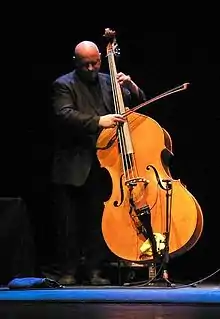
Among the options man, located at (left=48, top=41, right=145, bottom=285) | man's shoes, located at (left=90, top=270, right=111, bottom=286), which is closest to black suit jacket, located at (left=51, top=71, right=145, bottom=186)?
man, located at (left=48, top=41, right=145, bottom=285)

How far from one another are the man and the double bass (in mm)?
210

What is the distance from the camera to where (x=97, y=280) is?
3340 mm

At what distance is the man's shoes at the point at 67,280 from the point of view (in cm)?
334

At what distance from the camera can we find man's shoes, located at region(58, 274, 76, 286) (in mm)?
3340

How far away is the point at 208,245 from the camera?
3.97 meters

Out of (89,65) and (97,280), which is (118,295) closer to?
(97,280)

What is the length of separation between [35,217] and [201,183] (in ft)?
3.15

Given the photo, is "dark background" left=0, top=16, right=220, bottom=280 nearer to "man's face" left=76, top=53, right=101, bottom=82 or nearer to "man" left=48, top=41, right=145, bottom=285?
"man" left=48, top=41, right=145, bottom=285

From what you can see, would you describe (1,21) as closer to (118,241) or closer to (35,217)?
(35,217)

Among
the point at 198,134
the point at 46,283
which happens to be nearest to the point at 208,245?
the point at 198,134

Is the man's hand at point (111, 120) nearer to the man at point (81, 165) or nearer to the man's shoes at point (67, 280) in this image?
the man at point (81, 165)

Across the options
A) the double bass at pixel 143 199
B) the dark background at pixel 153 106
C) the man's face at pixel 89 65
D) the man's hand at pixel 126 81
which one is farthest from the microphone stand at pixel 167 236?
the dark background at pixel 153 106

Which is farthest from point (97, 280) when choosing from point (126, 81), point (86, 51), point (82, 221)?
point (86, 51)

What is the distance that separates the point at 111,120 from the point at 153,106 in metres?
0.94
